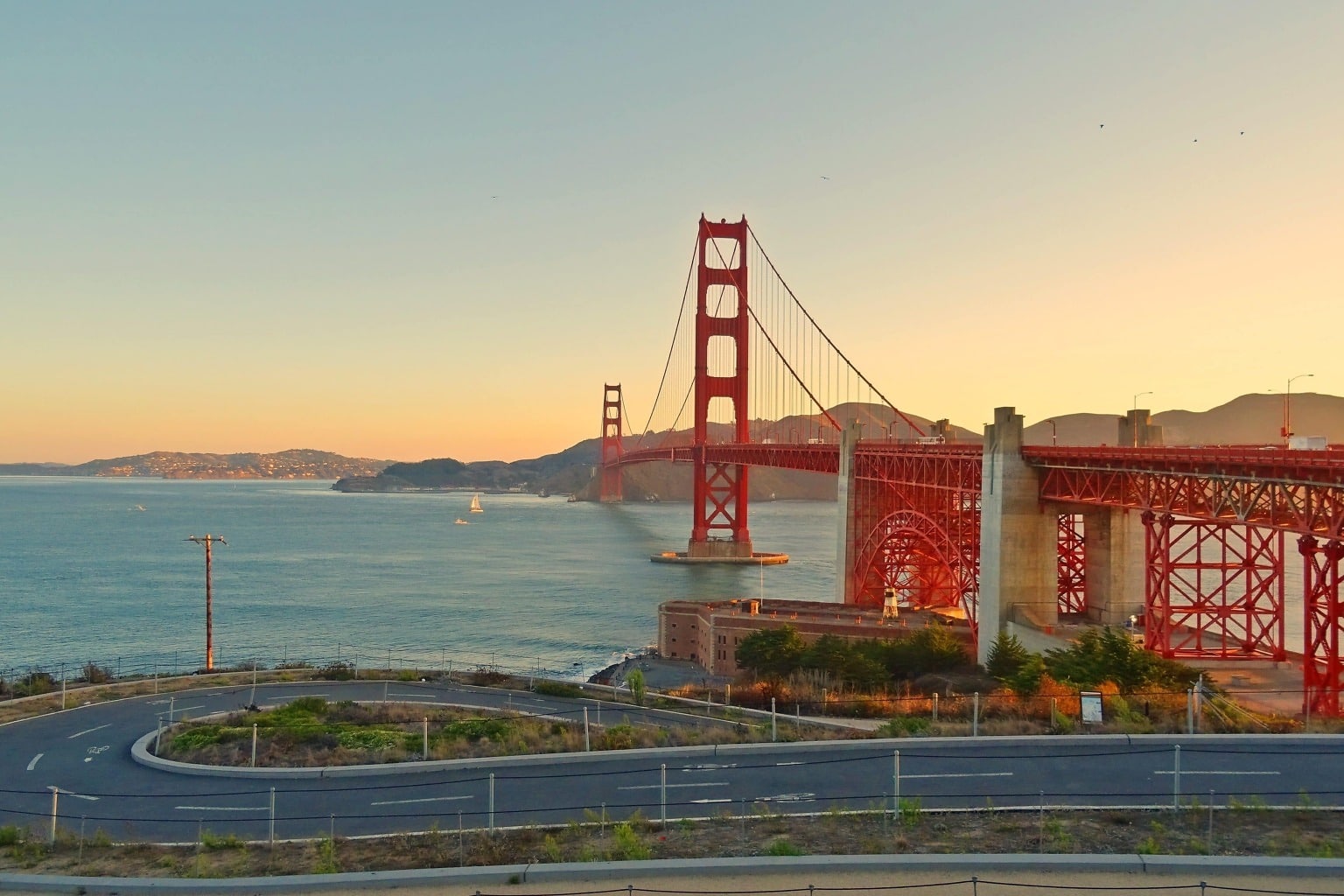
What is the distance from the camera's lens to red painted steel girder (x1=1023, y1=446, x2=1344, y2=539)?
60.6ft

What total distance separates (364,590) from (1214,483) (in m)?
53.9

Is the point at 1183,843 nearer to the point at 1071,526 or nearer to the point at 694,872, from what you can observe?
the point at 694,872

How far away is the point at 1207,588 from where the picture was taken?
215 feet

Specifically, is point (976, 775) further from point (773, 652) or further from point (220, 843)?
point (773, 652)

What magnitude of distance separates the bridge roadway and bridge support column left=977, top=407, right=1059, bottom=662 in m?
18.4

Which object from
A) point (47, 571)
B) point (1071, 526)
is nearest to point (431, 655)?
point (1071, 526)

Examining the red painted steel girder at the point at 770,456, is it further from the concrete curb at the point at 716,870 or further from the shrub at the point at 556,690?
the concrete curb at the point at 716,870

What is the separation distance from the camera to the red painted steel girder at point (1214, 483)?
18.5 meters

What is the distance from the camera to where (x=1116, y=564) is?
108 feet

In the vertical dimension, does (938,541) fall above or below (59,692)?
above

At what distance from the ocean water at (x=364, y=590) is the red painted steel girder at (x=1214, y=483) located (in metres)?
20.6

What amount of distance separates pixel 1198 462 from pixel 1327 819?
14064mm

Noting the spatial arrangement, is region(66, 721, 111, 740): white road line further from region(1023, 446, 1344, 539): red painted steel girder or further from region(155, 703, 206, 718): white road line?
region(1023, 446, 1344, 539): red painted steel girder

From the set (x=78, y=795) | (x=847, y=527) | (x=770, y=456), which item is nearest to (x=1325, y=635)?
(x=78, y=795)
